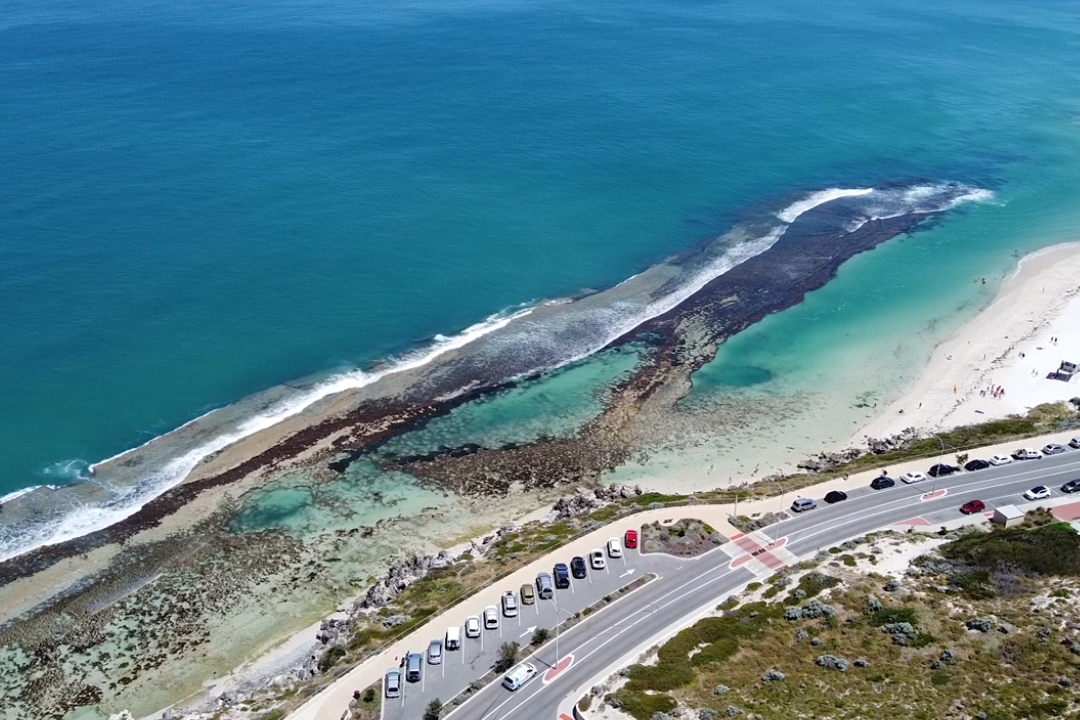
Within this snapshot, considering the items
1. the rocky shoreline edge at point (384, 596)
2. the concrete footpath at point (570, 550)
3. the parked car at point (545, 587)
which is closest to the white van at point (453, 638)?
the concrete footpath at point (570, 550)

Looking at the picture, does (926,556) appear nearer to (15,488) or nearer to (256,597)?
(256,597)

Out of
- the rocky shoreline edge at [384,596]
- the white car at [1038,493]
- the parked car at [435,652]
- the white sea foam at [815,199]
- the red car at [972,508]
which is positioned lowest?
the rocky shoreline edge at [384,596]

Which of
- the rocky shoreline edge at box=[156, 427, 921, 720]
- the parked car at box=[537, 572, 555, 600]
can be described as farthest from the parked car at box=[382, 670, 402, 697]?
the parked car at box=[537, 572, 555, 600]

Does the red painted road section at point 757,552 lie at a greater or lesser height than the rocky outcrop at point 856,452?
greater

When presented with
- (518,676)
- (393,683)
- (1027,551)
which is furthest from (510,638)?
(1027,551)

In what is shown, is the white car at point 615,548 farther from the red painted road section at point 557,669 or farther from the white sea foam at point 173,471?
the white sea foam at point 173,471

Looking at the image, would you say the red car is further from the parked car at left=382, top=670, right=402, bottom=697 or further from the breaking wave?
the parked car at left=382, top=670, right=402, bottom=697
